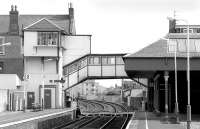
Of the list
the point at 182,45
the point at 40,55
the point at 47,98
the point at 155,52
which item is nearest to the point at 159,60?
the point at 155,52

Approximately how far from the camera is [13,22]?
8850 cm

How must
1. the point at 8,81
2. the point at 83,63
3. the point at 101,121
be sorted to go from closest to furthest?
the point at 101,121, the point at 8,81, the point at 83,63

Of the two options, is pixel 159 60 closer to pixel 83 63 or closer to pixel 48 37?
pixel 48 37

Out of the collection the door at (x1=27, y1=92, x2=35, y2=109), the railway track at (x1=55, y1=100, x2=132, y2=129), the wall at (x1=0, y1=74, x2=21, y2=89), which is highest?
the wall at (x1=0, y1=74, x2=21, y2=89)

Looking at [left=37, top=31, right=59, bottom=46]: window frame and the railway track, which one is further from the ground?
[left=37, top=31, right=59, bottom=46]: window frame

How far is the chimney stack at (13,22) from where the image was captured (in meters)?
87.1

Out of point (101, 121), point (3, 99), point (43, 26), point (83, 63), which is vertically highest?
point (43, 26)

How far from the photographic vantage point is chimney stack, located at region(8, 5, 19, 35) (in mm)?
87062

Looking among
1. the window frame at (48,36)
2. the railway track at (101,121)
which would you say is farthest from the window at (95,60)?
the railway track at (101,121)

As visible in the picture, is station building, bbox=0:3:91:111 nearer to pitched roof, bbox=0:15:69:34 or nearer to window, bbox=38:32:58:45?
window, bbox=38:32:58:45

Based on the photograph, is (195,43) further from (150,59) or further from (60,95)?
(60,95)

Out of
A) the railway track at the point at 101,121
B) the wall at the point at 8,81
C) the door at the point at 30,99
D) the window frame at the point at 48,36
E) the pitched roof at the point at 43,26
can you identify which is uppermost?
the pitched roof at the point at 43,26

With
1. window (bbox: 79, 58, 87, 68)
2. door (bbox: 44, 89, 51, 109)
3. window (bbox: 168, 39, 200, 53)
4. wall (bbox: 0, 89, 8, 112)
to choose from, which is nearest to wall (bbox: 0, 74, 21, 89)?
wall (bbox: 0, 89, 8, 112)

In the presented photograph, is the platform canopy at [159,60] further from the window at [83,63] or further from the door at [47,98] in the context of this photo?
the window at [83,63]
